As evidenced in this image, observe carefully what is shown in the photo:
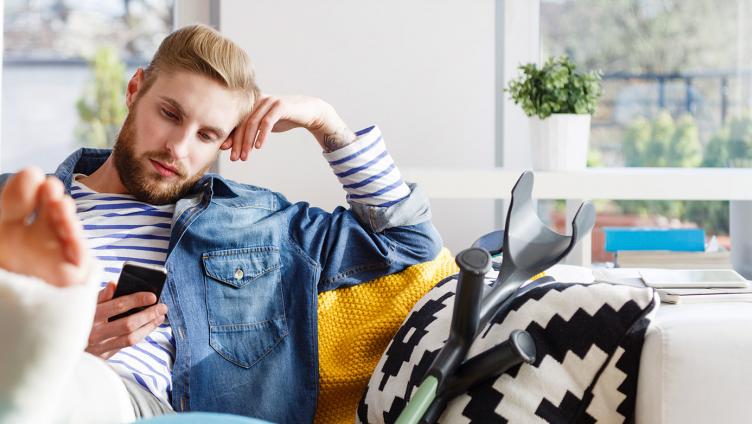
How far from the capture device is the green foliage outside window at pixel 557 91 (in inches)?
89.4

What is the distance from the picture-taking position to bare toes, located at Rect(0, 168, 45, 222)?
0.82 meters

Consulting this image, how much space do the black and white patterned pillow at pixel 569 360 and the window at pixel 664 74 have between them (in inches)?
68.7

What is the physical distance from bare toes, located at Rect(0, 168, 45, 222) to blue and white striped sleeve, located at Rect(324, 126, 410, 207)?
0.85 metres

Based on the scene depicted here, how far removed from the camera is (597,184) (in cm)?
221

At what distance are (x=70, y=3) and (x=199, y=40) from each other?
152 centimetres

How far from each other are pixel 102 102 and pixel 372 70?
897mm

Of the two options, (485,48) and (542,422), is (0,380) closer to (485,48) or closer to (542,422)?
(542,422)

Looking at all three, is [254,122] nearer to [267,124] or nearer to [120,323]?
[267,124]

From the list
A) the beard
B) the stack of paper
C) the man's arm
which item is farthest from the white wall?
the stack of paper

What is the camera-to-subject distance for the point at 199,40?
156cm

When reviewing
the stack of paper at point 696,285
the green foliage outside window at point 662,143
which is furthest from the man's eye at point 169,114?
the green foliage outside window at point 662,143

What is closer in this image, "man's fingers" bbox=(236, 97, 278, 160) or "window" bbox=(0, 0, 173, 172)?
"man's fingers" bbox=(236, 97, 278, 160)

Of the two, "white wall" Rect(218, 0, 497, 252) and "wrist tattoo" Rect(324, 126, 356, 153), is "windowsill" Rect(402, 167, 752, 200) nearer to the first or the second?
"white wall" Rect(218, 0, 497, 252)

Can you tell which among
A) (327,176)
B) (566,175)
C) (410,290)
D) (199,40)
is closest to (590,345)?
(410,290)
